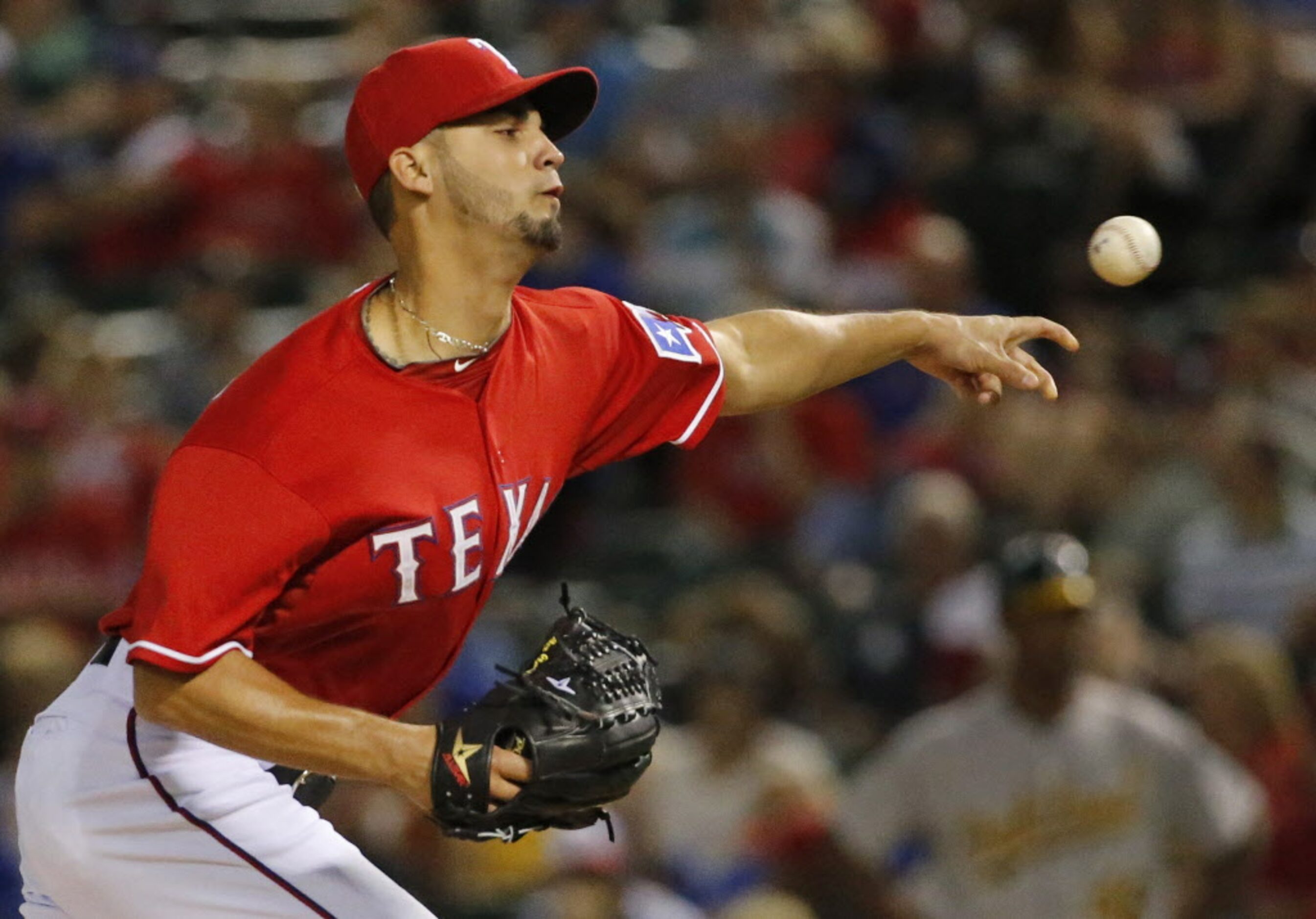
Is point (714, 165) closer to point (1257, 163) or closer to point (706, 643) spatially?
point (1257, 163)

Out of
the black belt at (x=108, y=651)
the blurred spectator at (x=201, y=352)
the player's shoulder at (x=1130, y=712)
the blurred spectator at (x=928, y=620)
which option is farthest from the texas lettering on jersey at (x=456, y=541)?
the blurred spectator at (x=201, y=352)

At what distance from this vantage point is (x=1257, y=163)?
8.76 meters

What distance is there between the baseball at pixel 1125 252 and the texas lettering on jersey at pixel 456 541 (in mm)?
1558

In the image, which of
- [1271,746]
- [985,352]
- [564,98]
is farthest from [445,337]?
[1271,746]

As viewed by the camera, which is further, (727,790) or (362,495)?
(727,790)

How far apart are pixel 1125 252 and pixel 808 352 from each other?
32.0 inches

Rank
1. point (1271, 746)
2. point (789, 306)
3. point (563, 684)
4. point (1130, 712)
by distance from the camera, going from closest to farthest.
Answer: point (563, 684)
point (1130, 712)
point (1271, 746)
point (789, 306)

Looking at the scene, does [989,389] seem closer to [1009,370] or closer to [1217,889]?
[1009,370]

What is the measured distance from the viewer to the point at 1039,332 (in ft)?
13.8

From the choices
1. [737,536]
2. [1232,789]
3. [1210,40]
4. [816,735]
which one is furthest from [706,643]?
[1210,40]

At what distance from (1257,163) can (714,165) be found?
8.07 feet

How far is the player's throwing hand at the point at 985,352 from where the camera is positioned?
13.6 ft

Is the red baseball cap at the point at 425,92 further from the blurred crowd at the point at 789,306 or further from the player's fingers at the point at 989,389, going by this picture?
the blurred crowd at the point at 789,306

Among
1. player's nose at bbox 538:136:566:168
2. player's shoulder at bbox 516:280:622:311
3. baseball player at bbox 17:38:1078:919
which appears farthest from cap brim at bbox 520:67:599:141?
player's shoulder at bbox 516:280:622:311
